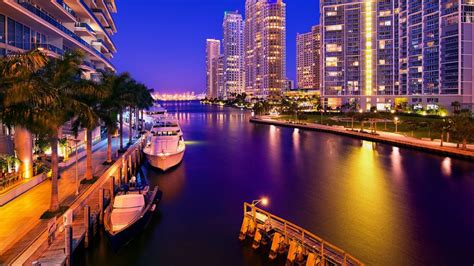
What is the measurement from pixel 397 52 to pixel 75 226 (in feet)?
580

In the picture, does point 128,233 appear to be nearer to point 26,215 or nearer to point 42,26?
point 26,215

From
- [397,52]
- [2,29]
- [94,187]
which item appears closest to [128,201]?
[94,187]

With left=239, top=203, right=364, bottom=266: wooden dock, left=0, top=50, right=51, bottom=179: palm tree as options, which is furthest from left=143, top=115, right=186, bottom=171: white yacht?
left=0, top=50, right=51, bottom=179: palm tree

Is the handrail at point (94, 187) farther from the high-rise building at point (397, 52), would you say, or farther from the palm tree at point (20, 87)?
the high-rise building at point (397, 52)

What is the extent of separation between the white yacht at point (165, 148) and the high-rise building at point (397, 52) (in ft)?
384

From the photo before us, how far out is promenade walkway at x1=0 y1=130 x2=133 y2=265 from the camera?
17.2 m

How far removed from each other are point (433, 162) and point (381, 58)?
5352 inches

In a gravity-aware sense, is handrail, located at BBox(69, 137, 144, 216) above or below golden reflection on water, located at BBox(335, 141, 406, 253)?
above

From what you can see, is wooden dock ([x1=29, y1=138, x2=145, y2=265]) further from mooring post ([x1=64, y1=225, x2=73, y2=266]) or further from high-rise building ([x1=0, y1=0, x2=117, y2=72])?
high-rise building ([x1=0, y1=0, x2=117, y2=72])

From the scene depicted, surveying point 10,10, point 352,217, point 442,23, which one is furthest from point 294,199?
point 442,23

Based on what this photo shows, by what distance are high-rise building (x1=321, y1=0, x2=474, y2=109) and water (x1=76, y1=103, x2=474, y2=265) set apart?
3575 inches

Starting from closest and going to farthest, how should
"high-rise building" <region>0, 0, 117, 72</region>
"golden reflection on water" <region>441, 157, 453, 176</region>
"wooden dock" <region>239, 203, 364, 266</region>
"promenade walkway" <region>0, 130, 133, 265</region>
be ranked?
"promenade walkway" <region>0, 130, 133, 265</region>
"wooden dock" <region>239, 203, 364, 266</region>
"high-rise building" <region>0, 0, 117, 72</region>
"golden reflection on water" <region>441, 157, 453, 176</region>

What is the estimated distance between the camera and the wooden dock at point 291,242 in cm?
1792

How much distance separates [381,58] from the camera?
586 ft
